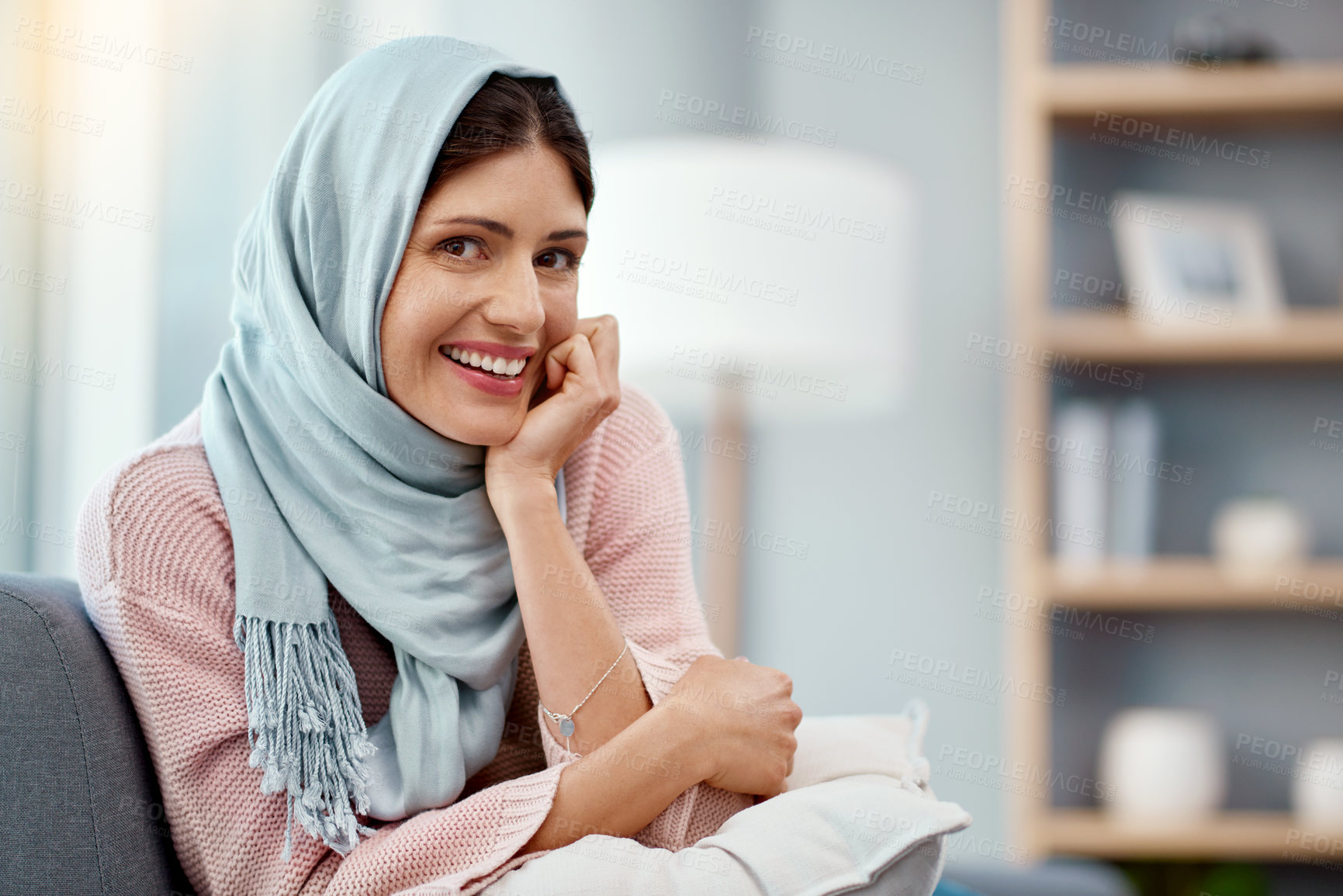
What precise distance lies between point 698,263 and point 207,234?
960 mm

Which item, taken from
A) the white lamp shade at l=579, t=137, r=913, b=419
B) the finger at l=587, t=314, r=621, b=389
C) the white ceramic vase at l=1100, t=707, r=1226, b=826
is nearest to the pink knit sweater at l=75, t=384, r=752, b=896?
the finger at l=587, t=314, r=621, b=389

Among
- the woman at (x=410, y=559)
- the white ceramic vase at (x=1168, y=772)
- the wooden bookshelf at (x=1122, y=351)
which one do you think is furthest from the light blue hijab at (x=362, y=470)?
the white ceramic vase at (x=1168, y=772)

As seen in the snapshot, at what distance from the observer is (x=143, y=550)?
3.32 ft

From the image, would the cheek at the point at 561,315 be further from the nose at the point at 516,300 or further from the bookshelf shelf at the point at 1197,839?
the bookshelf shelf at the point at 1197,839

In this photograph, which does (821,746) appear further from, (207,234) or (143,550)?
(207,234)

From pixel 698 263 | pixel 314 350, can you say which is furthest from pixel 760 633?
pixel 314 350

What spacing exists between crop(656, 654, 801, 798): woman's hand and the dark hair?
0.53 meters

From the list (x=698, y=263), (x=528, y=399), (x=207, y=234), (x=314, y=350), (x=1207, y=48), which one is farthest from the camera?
(x=1207, y=48)

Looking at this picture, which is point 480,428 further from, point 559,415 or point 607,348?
point 607,348

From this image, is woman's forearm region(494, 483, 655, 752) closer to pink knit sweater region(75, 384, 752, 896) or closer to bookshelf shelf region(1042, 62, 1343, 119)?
pink knit sweater region(75, 384, 752, 896)

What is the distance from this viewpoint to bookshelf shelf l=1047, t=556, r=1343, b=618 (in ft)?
7.62

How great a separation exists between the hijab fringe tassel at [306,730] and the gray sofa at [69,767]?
10 cm

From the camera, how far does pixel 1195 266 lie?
7.97 ft

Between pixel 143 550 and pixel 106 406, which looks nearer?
pixel 143 550
